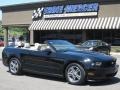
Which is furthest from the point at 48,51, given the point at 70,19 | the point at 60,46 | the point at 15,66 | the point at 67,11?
the point at 67,11

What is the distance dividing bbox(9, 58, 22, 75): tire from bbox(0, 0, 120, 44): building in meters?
23.4

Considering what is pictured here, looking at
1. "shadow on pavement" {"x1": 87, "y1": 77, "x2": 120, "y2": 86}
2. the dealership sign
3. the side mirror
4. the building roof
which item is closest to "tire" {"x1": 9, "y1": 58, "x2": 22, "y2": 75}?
the side mirror

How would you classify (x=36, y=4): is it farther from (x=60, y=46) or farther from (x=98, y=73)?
(x=98, y=73)

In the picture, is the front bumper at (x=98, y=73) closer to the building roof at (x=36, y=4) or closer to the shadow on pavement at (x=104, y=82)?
the shadow on pavement at (x=104, y=82)

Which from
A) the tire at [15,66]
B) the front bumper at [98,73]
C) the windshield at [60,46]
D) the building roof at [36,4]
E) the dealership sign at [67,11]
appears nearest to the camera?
the front bumper at [98,73]

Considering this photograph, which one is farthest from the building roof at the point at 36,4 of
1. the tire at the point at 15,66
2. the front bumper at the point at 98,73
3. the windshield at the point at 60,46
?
the front bumper at the point at 98,73

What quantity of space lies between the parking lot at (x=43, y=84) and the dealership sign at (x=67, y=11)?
26.1 metres

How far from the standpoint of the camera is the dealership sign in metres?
Answer: 38.3

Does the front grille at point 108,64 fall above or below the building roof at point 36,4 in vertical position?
below

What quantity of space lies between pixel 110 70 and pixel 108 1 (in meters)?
27.1

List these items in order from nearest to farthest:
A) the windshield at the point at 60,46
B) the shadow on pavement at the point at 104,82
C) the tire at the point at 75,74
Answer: the tire at the point at 75,74
the shadow on pavement at the point at 104,82
the windshield at the point at 60,46

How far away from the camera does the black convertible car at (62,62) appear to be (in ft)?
35.1

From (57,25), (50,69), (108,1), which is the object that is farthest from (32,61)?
(57,25)

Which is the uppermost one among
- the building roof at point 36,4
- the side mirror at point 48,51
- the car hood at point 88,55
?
the building roof at point 36,4
